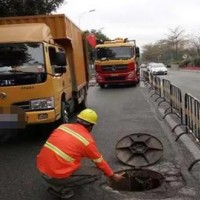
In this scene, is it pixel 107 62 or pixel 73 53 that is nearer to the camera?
pixel 73 53

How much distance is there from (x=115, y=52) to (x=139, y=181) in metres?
22.2

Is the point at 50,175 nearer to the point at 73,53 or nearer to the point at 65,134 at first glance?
the point at 65,134

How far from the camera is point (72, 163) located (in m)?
5.82

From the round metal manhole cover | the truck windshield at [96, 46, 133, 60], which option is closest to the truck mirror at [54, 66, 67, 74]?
the round metal manhole cover

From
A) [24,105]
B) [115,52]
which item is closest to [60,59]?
[24,105]

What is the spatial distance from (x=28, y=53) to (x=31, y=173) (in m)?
3.47

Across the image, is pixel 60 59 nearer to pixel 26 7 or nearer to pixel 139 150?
pixel 139 150

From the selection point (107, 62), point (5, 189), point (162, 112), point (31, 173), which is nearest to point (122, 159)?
point (31, 173)

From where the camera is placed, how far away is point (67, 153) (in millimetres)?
5746

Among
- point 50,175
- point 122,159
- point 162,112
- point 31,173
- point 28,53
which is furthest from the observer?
point 162,112

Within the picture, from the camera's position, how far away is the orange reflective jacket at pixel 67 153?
5.74 metres

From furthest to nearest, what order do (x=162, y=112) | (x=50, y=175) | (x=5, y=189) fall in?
1. (x=162, y=112)
2. (x=5, y=189)
3. (x=50, y=175)

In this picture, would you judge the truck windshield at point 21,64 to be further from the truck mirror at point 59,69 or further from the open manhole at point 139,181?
the open manhole at point 139,181

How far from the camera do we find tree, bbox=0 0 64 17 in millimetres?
20694
